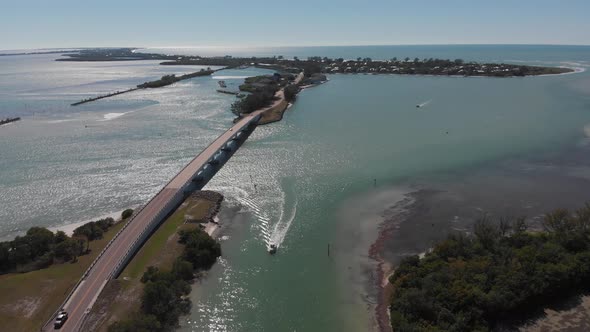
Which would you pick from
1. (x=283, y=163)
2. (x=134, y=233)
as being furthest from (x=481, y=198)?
(x=134, y=233)

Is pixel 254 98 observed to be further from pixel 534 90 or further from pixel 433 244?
pixel 534 90

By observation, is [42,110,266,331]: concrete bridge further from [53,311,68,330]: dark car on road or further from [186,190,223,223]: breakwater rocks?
[186,190,223,223]: breakwater rocks

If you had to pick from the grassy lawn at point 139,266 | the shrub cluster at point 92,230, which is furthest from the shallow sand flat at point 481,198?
the shrub cluster at point 92,230

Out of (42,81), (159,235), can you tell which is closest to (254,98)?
(159,235)

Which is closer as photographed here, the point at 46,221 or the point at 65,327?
the point at 65,327

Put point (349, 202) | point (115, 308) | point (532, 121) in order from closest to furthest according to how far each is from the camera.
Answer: point (115, 308) → point (349, 202) → point (532, 121)

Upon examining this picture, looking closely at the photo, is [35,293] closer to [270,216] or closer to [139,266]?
[139,266]

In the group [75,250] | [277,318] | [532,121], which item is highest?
[532,121]

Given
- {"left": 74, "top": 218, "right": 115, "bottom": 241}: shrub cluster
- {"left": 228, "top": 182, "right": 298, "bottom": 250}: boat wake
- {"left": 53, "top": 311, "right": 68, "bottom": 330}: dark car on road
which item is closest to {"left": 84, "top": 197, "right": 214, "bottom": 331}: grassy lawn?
{"left": 53, "top": 311, "right": 68, "bottom": 330}: dark car on road
